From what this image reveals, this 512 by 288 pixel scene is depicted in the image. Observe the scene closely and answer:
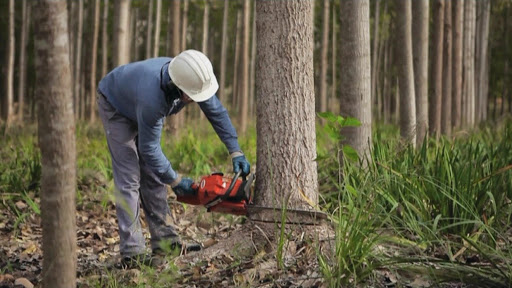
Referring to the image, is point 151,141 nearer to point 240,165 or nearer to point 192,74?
point 192,74

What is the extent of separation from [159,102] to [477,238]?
7.94 feet

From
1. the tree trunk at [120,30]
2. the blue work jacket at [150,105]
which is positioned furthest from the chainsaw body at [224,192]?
the tree trunk at [120,30]

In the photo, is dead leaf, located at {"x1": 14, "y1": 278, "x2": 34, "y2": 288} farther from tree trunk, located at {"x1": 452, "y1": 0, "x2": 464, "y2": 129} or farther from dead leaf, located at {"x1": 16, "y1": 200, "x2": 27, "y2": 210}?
tree trunk, located at {"x1": 452, "y1": 0, "x2": 464, "y2": 129}

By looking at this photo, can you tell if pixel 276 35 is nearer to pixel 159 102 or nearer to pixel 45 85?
pixel 159 102

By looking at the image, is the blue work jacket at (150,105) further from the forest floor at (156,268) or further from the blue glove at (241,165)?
the forest floor at (156,268)

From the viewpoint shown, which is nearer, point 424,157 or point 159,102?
point 159,102

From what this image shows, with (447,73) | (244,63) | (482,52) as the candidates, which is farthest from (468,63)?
(244,63)

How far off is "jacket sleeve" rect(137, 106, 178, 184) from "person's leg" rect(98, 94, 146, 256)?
1.04 feet

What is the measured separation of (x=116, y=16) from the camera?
10.3 m

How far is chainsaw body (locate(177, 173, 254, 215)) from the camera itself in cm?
451

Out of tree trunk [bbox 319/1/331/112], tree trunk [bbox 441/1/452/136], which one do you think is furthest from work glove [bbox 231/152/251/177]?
tree trunk [bbox 319/1/331/112]

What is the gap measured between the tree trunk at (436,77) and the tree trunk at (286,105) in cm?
516

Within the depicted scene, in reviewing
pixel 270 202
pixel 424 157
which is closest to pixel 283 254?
pixel 270 202

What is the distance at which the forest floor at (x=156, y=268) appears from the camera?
12.7ft
